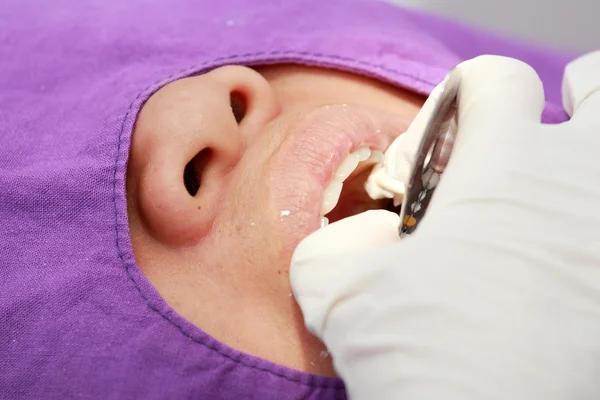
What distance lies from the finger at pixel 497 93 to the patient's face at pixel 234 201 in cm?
12

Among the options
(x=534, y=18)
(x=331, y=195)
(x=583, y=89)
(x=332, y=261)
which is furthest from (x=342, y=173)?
(x=534, y=18)

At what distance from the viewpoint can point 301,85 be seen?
0.78 meters

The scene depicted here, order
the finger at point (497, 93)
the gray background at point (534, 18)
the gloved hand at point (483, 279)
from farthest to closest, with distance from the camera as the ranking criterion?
the gray background at point (534, 18) < the finger at point (497, 93) < the gloved hand at point (483, 279)

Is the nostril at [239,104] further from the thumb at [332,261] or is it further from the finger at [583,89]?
the finger at [583,89]

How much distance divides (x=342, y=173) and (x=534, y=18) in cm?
88

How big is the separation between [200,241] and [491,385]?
308 mm

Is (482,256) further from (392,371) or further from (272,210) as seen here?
(272,210)

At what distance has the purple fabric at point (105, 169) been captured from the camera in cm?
56

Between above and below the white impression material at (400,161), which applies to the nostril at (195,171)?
below

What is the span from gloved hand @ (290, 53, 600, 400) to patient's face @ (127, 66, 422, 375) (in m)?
0.06

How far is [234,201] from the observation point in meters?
0.62

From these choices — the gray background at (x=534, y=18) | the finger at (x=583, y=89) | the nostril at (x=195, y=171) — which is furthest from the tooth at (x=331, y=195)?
the gray background at (x=534, y=18)

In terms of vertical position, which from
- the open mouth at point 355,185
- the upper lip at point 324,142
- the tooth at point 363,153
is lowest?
the open mouth at point 355,185

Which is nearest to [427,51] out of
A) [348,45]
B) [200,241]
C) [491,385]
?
[348,45]
